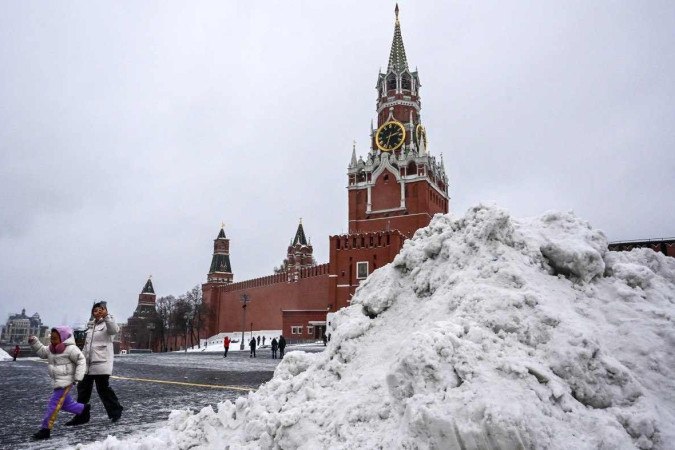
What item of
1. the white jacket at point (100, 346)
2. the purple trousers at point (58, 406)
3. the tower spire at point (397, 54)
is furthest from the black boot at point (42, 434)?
the tower spire at point (397, 54)

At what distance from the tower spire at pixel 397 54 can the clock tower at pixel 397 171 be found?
11 cm

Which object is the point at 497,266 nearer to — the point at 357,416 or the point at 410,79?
the point at 357,416

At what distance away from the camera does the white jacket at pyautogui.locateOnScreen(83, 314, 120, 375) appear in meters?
5.57

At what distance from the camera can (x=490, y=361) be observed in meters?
3.26

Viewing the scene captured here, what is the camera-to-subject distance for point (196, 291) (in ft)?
214

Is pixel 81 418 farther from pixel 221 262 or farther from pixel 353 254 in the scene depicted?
pixel 221 262

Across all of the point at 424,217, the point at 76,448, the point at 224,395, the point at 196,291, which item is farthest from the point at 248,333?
the point at 76,448

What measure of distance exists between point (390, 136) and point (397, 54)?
11566 millimetres

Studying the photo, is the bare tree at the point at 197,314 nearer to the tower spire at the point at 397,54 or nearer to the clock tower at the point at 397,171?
the clock tower at the point at 397,171

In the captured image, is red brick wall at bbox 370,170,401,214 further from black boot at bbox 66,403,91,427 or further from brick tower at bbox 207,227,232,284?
black boot at bbox 66,403,91,427

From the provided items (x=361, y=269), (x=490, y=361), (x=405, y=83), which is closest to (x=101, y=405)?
(x=490, y=361)

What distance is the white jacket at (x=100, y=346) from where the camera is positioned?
557 centimetres

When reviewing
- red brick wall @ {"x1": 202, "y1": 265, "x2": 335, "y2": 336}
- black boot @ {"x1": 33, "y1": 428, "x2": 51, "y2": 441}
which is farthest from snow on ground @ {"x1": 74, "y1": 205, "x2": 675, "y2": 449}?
red brick wall @ {"x1": 202, "y1": 265, "x2": 335, "y2": 336}

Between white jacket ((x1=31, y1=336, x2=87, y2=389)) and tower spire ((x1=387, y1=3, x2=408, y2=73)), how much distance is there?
5181cm
